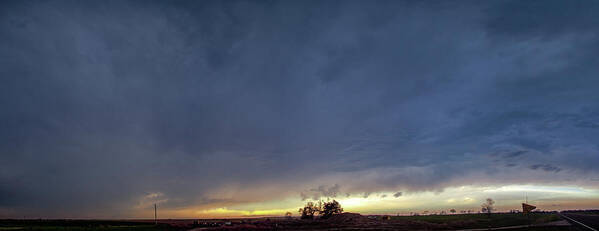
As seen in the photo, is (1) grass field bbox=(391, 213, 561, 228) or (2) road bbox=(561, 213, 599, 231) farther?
(1) grass field bbox=(391, 213, 561, 228)

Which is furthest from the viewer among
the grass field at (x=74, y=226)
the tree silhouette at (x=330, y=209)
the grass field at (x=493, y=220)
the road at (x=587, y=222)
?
the tree silhouette at (x=330, y=209)

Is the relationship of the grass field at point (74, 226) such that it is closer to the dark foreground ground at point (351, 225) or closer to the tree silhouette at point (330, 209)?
the dark foreground ground at point (351, 225)

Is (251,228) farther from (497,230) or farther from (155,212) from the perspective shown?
(155,212)

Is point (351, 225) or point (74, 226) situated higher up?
point (74, 226)

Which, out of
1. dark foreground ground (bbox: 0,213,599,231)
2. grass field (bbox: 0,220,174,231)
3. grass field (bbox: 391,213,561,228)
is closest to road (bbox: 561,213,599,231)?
dark foreground ground (bbox: 0,213,599,231)

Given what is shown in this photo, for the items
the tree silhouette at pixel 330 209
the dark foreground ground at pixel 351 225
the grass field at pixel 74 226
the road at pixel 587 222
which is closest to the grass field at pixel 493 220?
the dark foreground ground at pixel 351 225

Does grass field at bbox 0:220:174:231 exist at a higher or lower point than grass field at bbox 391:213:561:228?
higher

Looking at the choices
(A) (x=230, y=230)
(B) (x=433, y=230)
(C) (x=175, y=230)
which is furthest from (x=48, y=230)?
(B) (x=433, y=230)

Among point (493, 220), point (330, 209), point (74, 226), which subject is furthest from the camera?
point (330, 209)

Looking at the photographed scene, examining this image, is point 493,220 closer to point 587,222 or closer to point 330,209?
point 587,222

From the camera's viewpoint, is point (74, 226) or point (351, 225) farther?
point (74, 226)

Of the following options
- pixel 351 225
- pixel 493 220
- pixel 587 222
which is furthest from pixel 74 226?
pixel 587 222

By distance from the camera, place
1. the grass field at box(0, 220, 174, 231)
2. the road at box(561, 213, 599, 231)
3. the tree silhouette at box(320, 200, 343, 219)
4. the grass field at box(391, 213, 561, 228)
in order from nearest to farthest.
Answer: the road at box(561, 213, 599, 231) < the grass field at box(0, 220, 174, 231) < the grass field at box(391, 213, 561, 228) < the tree silhouette at box(320, 200, 343, 219)

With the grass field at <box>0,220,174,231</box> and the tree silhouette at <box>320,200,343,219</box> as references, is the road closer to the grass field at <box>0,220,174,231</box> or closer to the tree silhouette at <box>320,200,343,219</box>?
the tree silhouette at <box>320,200,343,219</box>
